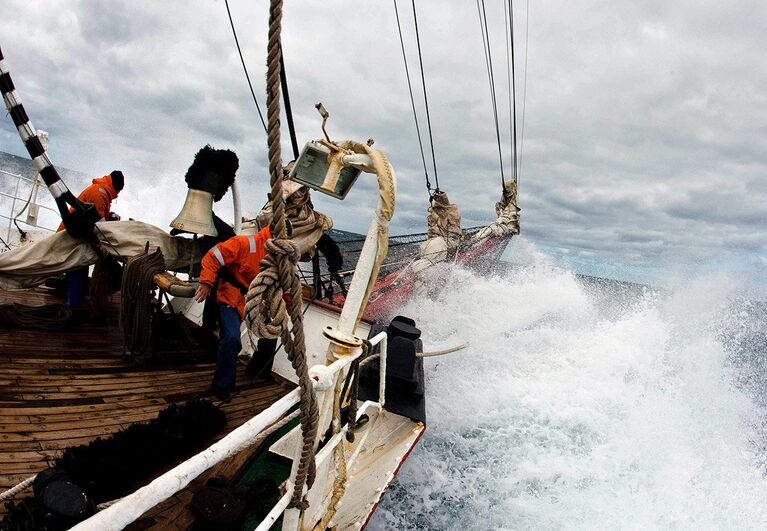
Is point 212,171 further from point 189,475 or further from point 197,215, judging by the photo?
point 189,475

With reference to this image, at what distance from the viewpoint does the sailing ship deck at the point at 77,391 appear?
2678mm

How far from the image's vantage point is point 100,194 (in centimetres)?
517

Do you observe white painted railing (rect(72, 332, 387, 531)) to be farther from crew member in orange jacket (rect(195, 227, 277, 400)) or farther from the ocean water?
the ocean water

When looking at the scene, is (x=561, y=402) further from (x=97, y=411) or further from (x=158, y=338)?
(x=97, y=411)

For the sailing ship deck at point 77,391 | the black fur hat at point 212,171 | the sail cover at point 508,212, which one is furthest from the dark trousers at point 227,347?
the sail cover at point 508,212

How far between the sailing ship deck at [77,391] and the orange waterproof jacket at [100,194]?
135 centimetres

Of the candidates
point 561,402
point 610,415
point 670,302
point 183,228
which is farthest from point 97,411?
point 670,302

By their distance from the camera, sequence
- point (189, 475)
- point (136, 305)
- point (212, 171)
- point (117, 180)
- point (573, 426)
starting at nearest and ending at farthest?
point (189, 475), point (136, 305), point (212, 171), point (117, 180), point (573, 426)

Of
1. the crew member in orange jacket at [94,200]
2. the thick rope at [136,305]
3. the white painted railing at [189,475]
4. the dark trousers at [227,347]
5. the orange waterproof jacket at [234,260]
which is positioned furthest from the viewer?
the crew member in orange jacket at [94,200]

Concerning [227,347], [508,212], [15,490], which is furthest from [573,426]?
[508,212]

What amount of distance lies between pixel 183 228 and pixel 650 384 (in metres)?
7.78

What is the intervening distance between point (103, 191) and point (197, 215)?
1497 millimetres

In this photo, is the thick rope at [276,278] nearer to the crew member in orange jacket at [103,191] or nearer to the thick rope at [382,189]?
the thick rope at [382,189]

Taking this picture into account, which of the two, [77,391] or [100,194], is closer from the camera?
[77,391]
